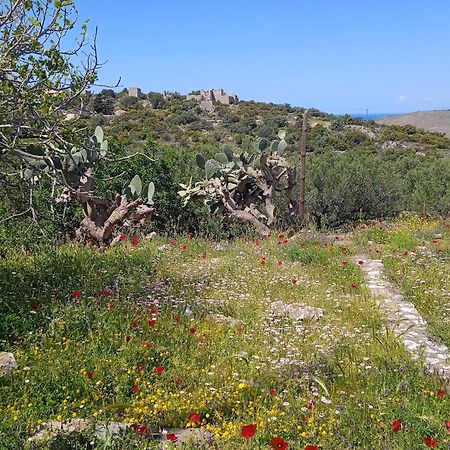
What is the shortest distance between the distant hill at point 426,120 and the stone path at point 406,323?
4535 cm

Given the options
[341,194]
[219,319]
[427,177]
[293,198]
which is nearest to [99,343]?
[219,319]

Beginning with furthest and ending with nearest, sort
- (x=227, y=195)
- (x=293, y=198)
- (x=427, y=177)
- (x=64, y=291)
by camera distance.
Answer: (x=427, y=177)
(x=293, y=198)
(x=227, y=195)
(x=64, y=291)

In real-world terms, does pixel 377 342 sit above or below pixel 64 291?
below

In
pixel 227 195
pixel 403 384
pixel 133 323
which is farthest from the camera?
pixel 227 195

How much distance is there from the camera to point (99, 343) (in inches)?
182

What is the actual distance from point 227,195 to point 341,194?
12.5ft

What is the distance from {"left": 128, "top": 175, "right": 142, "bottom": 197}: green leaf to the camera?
1016cm

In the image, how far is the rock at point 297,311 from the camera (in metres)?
6.05

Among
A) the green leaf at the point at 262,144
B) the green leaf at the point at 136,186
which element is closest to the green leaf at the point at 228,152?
the green leaf at the point at 262,144

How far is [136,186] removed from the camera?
10188 millimetres

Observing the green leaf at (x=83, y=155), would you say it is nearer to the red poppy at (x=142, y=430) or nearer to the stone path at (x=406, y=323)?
the stone path at (x=406, y=323)

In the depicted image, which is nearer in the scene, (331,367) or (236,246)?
(331,367)

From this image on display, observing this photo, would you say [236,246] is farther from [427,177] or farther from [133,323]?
[427,177]

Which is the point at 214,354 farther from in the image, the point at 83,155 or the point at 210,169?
the point at 210,169
